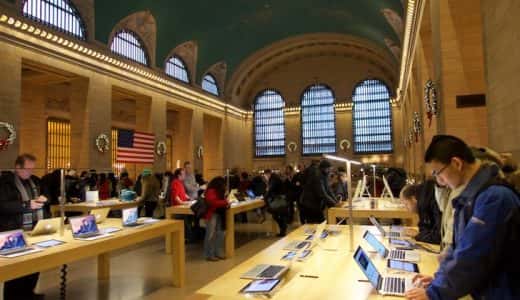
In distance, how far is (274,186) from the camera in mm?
8898

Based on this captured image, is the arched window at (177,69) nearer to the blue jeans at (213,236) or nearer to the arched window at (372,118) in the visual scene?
the arched window at (372,118)

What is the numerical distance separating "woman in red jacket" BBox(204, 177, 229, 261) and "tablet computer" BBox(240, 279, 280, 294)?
4.25 meters

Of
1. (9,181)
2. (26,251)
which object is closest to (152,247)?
(9,181)

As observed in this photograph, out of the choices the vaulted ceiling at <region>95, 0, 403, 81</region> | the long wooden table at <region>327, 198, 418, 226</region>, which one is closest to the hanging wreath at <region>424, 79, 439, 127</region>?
the long wooden table at <region>327, 198, 418, 226</region>

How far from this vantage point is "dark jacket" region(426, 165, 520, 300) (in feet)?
5.26

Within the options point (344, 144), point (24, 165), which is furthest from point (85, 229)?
point (344, 144)

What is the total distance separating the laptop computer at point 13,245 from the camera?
317 cm

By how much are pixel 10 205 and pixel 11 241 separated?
1.07 m

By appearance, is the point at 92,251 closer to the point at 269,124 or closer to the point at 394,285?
the point at 394,285

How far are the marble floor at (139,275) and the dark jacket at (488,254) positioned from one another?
2.80 metres

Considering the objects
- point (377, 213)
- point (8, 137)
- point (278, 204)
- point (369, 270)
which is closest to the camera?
point (369, 270)

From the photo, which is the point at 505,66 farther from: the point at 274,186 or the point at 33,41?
the point at 33,41

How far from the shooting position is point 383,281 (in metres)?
2.39

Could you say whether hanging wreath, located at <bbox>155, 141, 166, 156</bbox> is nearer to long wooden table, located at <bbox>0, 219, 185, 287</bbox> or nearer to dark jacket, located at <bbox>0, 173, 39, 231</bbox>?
long wooden table, located at <bbox>0, 219, 185, 287</bbox>
